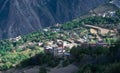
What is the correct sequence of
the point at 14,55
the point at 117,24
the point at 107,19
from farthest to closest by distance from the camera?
the point at 107,19 → the point at 117,24 → the point at 14,55

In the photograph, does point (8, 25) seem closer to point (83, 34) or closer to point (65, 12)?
point (65, 12)

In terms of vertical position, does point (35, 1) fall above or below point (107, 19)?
above

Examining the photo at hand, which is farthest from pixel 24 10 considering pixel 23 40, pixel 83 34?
pixel 83 34

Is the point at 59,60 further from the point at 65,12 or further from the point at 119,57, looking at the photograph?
the point at 65,12

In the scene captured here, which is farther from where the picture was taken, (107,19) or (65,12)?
(65,12)

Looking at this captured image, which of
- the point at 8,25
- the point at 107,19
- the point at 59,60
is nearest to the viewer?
the point at 59,60

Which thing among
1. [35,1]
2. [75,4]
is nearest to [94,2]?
[75,4]

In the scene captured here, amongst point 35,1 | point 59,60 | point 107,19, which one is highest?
Result: point 35,1
